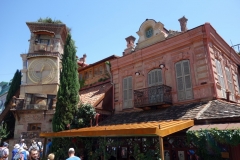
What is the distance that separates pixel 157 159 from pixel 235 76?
8812mm

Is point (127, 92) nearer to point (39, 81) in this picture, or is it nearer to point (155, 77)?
point (155, 77)

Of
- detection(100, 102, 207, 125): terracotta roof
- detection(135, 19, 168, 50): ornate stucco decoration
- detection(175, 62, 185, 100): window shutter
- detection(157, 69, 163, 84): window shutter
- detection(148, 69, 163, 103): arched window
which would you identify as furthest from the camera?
detection(135, 19, 168, 50): ornate stucco decoration

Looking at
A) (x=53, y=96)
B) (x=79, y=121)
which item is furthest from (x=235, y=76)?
(x=53, y=96)

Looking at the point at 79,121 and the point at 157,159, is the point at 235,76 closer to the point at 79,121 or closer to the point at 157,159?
the point at 157,159

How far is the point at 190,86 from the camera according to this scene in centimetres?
1019

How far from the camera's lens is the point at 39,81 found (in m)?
18.5

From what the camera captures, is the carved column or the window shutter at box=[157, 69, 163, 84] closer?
the window shutter at box=[157, 69, 163, 84]

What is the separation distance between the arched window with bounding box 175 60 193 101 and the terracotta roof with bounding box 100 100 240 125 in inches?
25.3

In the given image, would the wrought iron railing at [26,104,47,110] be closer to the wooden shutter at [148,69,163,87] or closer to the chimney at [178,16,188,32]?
the wooden shutter at [148,69,163,87]

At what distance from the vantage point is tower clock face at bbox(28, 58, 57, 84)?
18556 millimetres

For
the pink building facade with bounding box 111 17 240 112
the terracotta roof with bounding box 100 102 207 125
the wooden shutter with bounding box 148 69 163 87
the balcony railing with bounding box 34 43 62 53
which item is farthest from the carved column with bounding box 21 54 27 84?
the wooden shutter with bounding box 148 69 163 87

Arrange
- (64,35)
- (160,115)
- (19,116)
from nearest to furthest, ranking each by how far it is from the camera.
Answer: (160,115) → (19,116) → (64,35)

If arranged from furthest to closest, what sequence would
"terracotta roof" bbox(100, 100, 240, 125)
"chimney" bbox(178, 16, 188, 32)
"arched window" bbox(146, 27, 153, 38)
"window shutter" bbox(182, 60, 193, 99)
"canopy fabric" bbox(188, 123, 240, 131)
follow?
"chimney" bbox(178, 16, 188, 32), "arched window" bbox(146, 27, 153, 38), "window shutter" bbox(182, 60, 193, 99), "terracotta roof" bbox(100, 100, 240, 125), "canopy fabric" bbox(188, 123, 240, 131)

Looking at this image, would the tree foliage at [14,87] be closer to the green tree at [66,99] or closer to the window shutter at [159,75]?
the green tree at [66,99]
